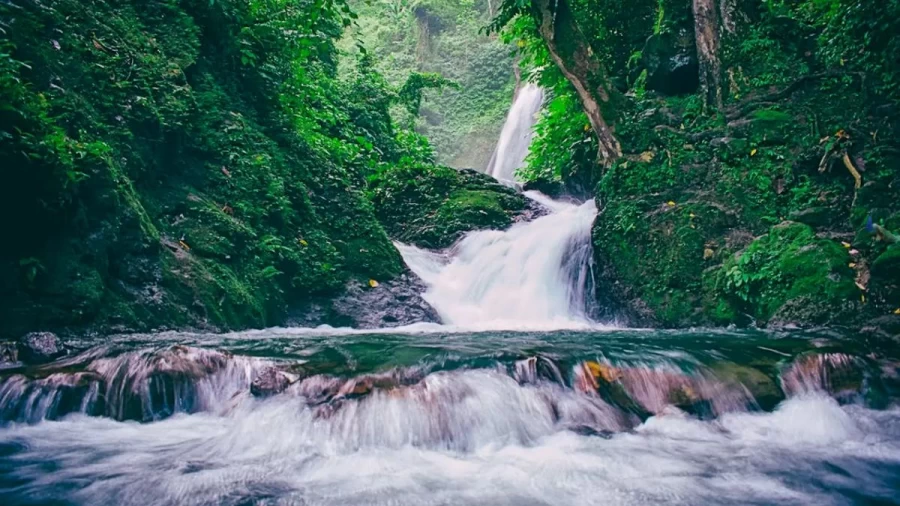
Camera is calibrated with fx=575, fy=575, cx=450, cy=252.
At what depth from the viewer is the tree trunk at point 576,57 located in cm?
951

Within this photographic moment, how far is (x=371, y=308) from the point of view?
8.59 meters

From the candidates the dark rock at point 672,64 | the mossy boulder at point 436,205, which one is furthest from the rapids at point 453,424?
the mossy boulder at point 436,205

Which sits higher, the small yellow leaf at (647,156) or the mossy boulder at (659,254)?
the small yellow leaf at (647,156)

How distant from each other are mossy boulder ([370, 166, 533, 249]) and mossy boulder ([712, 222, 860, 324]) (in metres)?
5.34

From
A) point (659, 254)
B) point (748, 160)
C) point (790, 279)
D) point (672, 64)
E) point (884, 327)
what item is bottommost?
point (884, 327)

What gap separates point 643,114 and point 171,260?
7.38 metres

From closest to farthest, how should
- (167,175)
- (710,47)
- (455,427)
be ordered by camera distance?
(455,427), (167,175), (710,47)

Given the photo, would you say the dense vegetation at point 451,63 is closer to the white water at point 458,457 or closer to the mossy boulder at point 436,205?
the mossy boulder at point 436,205

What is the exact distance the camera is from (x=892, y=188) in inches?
275

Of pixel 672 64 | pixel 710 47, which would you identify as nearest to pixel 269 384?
pixel 710 47

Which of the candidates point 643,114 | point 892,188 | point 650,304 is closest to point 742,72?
point 643,114

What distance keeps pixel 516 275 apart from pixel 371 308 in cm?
278

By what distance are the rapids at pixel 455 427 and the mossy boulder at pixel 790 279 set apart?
4.58 feet

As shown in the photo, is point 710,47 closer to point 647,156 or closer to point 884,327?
point 647,156
